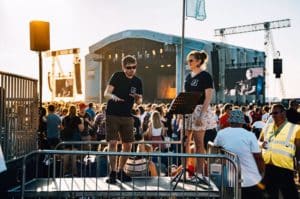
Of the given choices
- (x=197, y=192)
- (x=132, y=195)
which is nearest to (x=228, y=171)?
(x=197, y=192)

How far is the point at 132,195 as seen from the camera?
514 cm

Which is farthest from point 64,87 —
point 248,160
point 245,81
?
point 248,160

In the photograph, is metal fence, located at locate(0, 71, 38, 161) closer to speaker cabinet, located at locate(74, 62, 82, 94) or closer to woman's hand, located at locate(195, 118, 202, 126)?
woman's hand, located at locate(195, 118, 202, 126)

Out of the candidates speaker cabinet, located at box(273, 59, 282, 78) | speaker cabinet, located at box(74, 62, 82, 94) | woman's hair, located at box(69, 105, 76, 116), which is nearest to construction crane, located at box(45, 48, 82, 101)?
speaker cabinet, located at box(74, 62, 82, 94)

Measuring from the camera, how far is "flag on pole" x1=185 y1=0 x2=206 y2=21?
9406mm

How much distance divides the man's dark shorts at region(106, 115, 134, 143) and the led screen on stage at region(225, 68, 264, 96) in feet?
97.0

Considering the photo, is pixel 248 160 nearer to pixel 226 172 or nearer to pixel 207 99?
pixel 226 172

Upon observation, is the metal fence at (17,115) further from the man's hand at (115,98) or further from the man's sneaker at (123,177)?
the man's sneaker at (123,177)

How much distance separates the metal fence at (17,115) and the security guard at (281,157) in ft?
11.6

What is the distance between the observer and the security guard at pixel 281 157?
676cm

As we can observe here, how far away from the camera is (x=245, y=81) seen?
3641 cm

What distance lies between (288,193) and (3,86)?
4400mm

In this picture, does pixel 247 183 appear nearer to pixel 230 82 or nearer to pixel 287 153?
pixel 287 153

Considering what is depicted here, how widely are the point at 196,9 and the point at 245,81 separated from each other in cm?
2760
